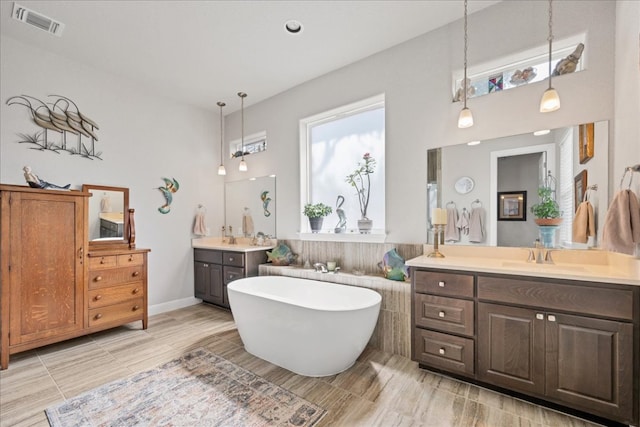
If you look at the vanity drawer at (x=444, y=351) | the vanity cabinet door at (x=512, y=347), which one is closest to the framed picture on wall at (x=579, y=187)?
the vanity cabinet door at (x=512, y=347)

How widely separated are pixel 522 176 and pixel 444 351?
155 centimetres

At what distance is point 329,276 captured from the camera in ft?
9.92

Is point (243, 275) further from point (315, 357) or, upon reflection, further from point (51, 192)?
point (51, 192)

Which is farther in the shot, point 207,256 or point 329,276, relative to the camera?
point 207,256

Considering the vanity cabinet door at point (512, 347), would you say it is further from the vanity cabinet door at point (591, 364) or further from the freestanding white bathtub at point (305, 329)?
the freestanding white bathtub at point (305, 329)

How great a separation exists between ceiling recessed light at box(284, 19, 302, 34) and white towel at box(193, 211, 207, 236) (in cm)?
292

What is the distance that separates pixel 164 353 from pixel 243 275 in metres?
1.21

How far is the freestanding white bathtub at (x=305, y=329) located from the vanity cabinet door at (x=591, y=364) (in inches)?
45.5

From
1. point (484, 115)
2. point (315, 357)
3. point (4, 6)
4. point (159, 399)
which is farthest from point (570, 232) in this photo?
point (4, 6)

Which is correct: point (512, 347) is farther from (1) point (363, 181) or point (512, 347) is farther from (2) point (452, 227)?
(1) point (363, 181)

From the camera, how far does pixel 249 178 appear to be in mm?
4379

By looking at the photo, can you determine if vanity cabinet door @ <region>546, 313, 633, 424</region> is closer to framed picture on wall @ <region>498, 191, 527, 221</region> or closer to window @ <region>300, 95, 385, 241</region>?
framed picture on wall @ <region>498, 191, 527, 221</region>

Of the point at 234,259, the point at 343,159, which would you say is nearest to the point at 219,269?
the point at 234,259

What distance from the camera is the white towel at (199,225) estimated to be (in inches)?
169
